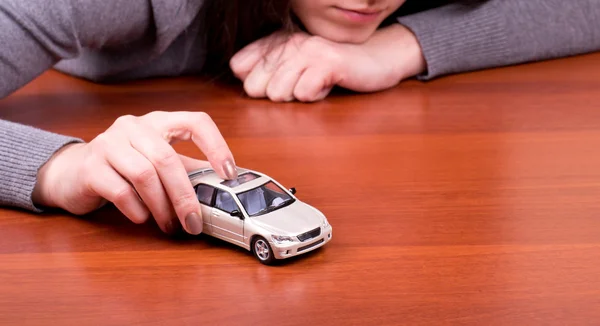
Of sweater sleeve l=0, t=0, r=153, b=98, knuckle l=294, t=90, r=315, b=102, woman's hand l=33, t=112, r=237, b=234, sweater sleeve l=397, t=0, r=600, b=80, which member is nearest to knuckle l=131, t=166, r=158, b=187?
woman's hand l=33, t=112, r=237, b=234

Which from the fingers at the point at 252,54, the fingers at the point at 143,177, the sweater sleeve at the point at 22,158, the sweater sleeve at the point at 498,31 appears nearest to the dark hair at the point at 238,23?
the fingers at the point at 252,54

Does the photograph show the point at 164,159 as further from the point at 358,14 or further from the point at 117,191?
the point at 358,14

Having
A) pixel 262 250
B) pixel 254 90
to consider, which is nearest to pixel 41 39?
pixel 254 90

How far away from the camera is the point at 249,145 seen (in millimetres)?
1175

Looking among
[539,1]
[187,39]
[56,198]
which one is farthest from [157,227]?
[539,1]

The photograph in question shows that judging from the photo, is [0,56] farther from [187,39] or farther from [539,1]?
[539,1]

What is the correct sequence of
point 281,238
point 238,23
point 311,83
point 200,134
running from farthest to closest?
point 238,23 → point 311,83 → point 200,134 → point 281,238

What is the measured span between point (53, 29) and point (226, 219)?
1.72 ft

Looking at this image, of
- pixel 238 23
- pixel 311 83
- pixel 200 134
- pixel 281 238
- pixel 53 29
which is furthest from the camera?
pixel 238 23

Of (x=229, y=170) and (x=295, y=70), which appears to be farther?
(x=295, y=70)

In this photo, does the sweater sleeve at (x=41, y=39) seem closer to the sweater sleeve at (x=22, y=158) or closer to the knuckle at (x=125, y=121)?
the sweater sleeve at (x=22, y=158)

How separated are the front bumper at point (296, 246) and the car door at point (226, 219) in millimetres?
47

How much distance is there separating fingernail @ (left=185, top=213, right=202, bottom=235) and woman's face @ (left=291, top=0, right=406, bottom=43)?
2.15 feet

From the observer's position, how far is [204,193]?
2.84ft
